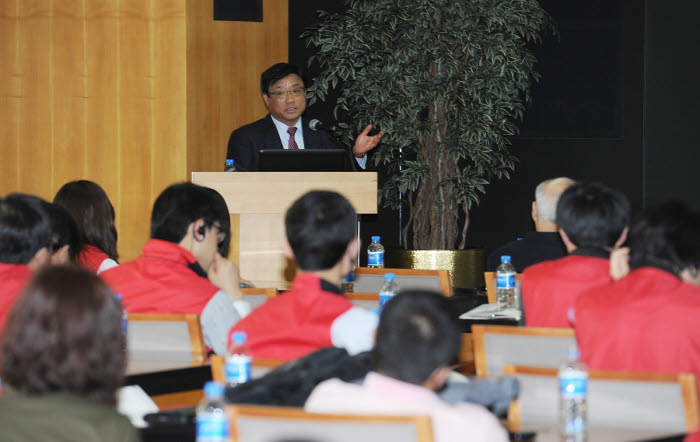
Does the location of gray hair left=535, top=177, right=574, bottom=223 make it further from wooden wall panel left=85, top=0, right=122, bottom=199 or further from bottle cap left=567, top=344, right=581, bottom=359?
wooden wall panel left=85, top=0, right=122, bottom=199

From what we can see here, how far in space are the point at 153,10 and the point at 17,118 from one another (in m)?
1.21

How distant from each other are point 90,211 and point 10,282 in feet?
4.28

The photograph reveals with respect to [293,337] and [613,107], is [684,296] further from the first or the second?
[613,107]

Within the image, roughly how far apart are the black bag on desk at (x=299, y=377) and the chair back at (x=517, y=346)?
0.65 metres

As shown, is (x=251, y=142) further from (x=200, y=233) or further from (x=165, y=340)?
(x=165, y=340)

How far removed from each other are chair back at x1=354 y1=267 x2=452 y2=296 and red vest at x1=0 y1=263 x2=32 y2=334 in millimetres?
1787

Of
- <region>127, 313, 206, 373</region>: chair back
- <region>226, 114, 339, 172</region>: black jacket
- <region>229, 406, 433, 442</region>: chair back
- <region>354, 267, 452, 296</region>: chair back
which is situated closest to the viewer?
<region>229, 406, 433, 442</region>: chair back

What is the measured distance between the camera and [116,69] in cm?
664

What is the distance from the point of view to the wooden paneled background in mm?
6637

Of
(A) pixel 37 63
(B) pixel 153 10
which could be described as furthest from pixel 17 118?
(B) pixel 153 10

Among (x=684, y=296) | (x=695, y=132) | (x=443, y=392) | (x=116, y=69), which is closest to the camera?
(x=443, y=392)

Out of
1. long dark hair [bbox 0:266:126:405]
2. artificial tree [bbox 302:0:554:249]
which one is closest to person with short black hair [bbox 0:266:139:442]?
long dark hair [bbox 0:266:126:405]

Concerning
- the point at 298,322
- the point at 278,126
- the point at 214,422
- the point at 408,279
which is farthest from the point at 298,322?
the point at 278,126

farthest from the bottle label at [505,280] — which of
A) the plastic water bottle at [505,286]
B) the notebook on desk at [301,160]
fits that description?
the notebook on desk at [301,160]
